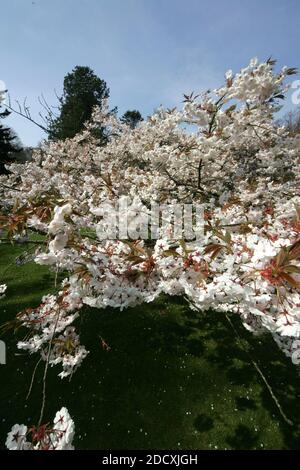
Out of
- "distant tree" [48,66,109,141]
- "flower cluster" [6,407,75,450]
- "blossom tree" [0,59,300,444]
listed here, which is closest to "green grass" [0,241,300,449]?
"blossom tree" [0,59,300,444]

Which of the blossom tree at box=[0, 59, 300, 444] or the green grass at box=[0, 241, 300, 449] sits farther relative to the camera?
the green grass at box=[0, 241, 300, 449]

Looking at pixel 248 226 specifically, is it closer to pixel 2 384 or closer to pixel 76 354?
pixel 76 354

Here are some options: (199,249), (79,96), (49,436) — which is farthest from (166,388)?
(79,96)

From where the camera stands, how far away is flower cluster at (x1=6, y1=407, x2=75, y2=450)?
6.49ft

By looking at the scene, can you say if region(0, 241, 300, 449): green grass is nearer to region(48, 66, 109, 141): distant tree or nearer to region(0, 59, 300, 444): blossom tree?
region(0, 59, 300, 444): blossom tree

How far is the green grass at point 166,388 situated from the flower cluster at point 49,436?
2755 mm

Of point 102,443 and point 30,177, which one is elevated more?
point 30,177

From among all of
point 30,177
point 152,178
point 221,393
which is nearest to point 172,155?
point 152,178

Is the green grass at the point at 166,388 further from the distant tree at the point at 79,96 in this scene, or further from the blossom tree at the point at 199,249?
the distant tree at the point at 79,96

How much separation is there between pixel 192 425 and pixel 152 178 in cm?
398

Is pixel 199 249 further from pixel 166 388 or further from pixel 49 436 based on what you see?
pixel 166 388

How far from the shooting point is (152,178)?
573 cm

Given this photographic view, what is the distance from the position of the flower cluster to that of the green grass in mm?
2755

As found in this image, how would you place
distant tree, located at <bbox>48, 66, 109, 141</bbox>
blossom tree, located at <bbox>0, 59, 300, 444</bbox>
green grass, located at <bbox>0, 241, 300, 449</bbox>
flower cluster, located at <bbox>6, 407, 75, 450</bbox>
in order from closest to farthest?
1. blossom tree, located at <bbox>0, 59, 300, 444</bbox>
2. flower cluster, located at <bbox>6, 407, 75, 450</bbox>
3. green grass, located at <bbox>0, 241, 300, 449</bbox>
4. distant tree, located at <bbox>48, 66, 109, 141</bbox>
